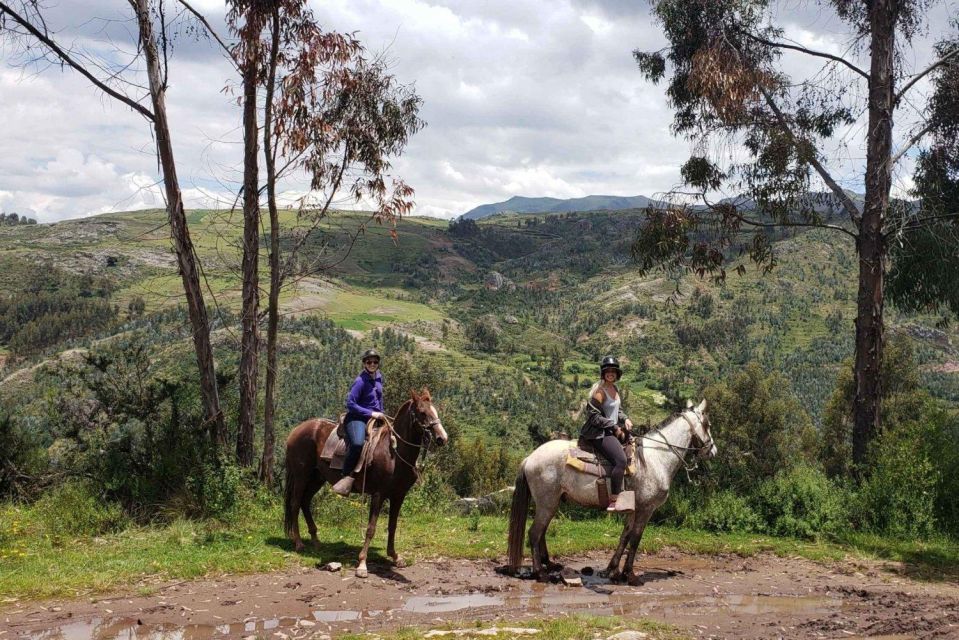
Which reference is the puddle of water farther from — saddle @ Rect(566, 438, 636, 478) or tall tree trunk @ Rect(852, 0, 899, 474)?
tall tree trunk @ Rect(852, 0, 899, 474)

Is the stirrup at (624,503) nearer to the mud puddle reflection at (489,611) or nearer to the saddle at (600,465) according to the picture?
the saddle at (600,465)

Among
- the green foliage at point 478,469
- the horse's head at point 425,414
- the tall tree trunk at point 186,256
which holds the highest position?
the tall tree trunk at point 186,256

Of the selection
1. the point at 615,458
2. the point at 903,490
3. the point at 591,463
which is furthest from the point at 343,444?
the point at 903,490

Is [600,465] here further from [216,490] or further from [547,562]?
[216,490]

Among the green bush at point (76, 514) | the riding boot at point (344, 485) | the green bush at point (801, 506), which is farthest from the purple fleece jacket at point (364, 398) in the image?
the green bush at point (801, 506)

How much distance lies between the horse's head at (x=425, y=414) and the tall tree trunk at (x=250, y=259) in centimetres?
456

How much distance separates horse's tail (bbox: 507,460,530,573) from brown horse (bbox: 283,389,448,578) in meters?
1.36

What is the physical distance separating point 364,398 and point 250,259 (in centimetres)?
457

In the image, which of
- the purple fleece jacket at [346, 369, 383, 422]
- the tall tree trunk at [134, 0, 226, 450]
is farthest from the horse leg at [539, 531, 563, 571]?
the tall tree trunk at [134, 0, 226, 450]

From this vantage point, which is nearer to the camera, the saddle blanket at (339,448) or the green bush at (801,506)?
the saddle blanket at (339,448)

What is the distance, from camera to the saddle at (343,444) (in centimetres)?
905

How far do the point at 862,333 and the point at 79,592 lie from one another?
13.6 m

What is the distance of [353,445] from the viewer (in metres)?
9.02

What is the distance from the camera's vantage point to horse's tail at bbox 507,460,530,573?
29.0 feet
